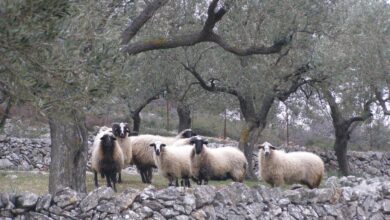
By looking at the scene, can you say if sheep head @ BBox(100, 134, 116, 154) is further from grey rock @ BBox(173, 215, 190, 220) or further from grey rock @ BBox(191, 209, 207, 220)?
grey rock @ BBox(173, 215, 190, 220)

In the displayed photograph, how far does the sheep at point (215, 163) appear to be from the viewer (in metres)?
17.2

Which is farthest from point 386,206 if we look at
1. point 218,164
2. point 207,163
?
point 207,163

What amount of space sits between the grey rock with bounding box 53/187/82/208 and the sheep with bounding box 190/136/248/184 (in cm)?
793

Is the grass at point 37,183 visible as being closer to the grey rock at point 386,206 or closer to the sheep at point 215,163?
the sheep at point 215,163

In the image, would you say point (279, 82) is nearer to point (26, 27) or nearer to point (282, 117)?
point (282, 117)

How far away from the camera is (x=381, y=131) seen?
38719mm

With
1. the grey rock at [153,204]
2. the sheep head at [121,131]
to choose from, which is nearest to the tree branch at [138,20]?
the grey rock at [153,204]

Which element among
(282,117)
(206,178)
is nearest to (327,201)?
(206,178)

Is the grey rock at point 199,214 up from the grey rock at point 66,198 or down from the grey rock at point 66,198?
down

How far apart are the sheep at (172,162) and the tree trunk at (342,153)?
455 inches

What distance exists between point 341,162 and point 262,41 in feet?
38.7

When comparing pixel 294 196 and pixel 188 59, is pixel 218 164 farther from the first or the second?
pixel 294 196

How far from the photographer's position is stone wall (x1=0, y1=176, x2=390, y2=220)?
9.12m

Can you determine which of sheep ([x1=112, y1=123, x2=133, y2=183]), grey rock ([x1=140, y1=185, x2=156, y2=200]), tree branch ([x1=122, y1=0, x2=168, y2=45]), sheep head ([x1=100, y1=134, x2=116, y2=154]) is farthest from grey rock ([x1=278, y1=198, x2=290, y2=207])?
sheep ([x1=112, y1=123, x2=133, y2=183])
